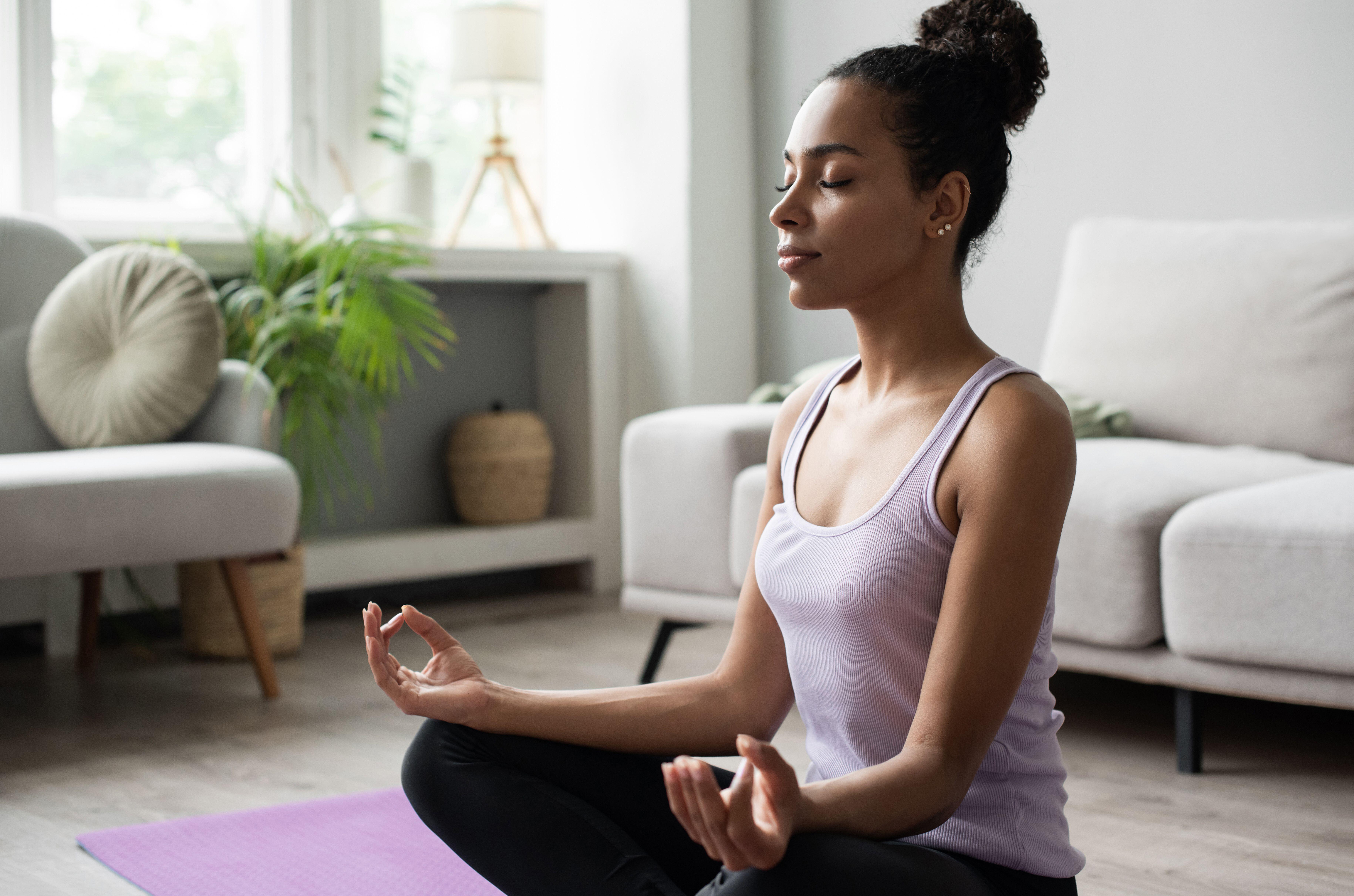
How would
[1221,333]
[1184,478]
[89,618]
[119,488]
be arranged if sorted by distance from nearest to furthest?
[1184,478] → [119,488] → [1221,333] → [89,618]

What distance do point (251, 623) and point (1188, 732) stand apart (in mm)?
1650

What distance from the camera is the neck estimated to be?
41.6 inches

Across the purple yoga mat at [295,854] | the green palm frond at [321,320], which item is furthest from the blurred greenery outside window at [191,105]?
the purple yoga mat at [295,854]

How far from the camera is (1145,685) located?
270cm

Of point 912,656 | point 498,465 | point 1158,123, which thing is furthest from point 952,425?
point 498,465

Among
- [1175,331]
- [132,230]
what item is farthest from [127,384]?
[1175,331]

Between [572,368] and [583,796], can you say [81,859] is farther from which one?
[572,368]

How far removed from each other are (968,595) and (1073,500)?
4.10ft

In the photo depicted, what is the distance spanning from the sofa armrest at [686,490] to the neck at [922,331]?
1.45 metres

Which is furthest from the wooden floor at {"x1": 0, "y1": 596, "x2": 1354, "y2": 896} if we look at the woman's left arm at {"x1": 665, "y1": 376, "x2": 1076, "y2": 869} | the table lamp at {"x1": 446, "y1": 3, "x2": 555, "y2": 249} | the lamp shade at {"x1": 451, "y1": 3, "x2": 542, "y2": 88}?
the lamp shade at {"x1": 451, "y1": 3, "x2": 542, "y2": 88}

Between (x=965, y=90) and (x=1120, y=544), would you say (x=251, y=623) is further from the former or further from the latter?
(x=965, y=90)

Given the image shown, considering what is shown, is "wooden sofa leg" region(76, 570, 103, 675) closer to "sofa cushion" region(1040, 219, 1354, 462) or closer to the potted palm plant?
the potted palm plant

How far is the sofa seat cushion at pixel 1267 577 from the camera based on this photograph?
1.87 m

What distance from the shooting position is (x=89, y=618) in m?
2.95
